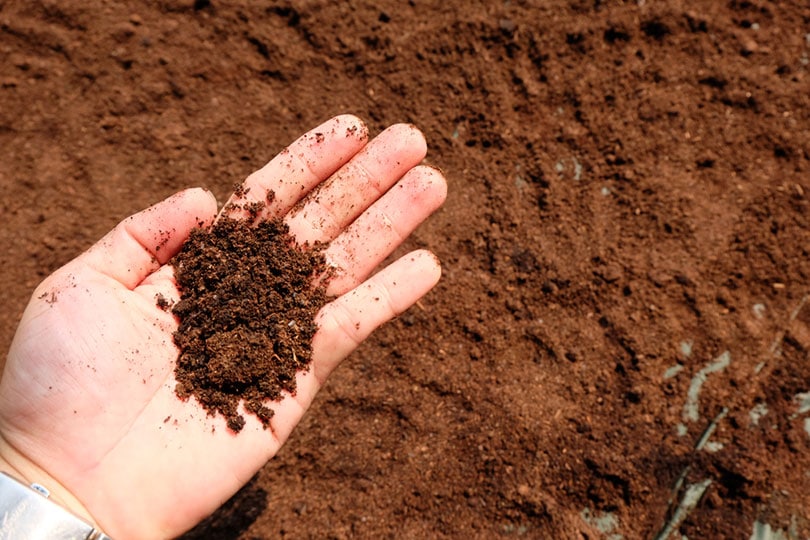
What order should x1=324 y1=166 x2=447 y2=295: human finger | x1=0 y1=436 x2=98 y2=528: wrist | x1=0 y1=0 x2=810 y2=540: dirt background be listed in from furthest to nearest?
x1=0 y1=0 x2=810 y2=540: dirt background
x1=324 y1=166 x2=447 y2=295: human finger
x1=0 y1=436 x2=98 y2=528: wrist

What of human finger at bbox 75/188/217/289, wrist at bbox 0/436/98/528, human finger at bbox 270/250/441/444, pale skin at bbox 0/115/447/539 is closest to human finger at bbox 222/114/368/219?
pale skin at bbox 0/115/447/539

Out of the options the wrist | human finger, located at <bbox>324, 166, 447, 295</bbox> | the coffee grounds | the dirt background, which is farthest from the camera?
the dirt background

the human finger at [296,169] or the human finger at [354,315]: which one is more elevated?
the human finger at [296,169]

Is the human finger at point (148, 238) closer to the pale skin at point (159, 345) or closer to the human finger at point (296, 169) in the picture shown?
the pale skin at point (159, 345)

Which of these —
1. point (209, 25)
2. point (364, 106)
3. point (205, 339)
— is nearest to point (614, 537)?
point (205, 339)

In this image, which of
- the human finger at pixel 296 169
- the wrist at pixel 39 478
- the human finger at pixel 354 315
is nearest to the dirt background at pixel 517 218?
the human finger at pixel 354 315

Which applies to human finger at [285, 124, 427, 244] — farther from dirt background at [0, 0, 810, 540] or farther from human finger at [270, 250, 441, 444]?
dirt background at [0, 0, 810, 540]

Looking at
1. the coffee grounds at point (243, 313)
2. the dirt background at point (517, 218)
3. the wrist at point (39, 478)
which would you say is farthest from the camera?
the dirt background at point (517, 218)
